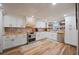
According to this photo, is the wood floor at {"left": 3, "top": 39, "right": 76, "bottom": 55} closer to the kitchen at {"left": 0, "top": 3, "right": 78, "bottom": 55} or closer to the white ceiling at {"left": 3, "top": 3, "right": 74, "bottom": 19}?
the kitchen at {"left": 0, "top": 3, "right": 78, "bottom": 55}

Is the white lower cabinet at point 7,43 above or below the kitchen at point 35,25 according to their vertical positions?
below

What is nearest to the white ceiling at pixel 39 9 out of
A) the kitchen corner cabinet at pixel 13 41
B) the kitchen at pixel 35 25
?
the kitchen at pixel 35 25

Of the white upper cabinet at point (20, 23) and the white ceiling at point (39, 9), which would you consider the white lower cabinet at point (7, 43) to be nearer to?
the white upper cabinet at point (20, 23)

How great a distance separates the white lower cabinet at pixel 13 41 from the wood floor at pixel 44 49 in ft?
0.25

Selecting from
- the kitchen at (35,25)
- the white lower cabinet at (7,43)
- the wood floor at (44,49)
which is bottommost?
the wood floor at (44,49)

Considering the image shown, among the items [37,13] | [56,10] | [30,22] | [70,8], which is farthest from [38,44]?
[70,8]

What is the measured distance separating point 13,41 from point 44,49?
47cm

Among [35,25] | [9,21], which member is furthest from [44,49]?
[9,21]

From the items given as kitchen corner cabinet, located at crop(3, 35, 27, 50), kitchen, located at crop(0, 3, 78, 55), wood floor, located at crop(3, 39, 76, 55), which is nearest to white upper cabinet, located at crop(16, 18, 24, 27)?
kitchen, located at crop(0, 3, 78, 55)

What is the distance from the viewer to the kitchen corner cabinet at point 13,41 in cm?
143

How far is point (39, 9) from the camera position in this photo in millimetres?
1445

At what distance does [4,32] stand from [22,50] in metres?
0.35

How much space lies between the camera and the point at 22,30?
4.88 feet
